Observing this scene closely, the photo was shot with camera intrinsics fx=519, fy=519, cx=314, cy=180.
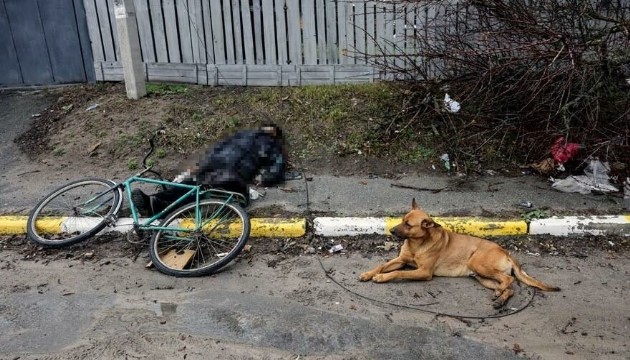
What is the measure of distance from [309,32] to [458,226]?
4091 mm

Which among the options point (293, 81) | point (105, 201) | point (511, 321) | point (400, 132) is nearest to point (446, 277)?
point (511, 321)

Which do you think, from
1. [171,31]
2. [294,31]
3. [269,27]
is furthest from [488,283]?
[171,31]

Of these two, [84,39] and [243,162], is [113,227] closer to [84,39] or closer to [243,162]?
[243,162]

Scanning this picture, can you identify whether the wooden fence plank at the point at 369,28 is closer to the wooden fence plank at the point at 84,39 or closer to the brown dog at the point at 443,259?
the brown dog at the point at 443,259

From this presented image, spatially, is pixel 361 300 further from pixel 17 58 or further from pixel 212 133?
pixel 17 58

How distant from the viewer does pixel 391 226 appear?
520 centimetres

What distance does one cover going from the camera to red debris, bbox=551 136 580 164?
6.01 meters

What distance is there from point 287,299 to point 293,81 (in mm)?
4533

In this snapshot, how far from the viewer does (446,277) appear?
4480mm

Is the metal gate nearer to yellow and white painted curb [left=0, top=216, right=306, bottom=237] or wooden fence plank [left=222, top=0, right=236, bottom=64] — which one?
wooden fence plank [left=222, top=0, right=236, bottom=64]

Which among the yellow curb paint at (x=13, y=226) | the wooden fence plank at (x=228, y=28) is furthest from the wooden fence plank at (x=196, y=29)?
the yellow curb paint at (x=13, y=226)

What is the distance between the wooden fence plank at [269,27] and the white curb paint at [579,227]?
468cm

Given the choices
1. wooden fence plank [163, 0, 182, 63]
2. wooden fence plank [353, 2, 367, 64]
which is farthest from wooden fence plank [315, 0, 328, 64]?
wooden fence plank [163, 0, 182, 63]

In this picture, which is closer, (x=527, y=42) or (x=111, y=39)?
(x=527, y=42)
